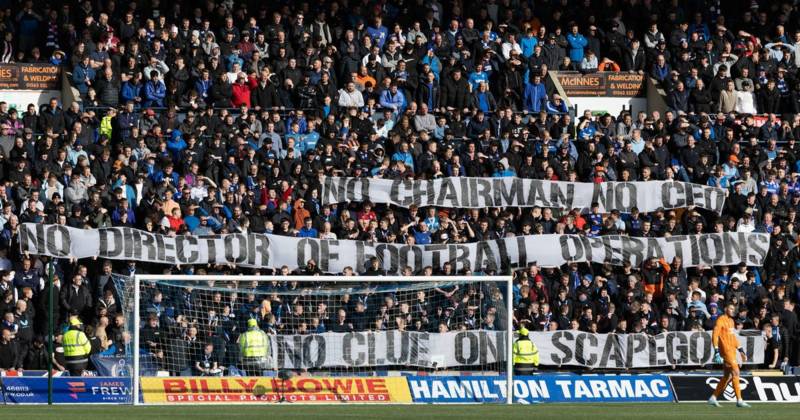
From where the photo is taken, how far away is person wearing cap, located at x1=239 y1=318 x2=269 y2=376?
27172mm

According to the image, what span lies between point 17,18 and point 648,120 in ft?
47.4

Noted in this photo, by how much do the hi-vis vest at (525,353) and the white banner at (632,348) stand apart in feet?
2.32

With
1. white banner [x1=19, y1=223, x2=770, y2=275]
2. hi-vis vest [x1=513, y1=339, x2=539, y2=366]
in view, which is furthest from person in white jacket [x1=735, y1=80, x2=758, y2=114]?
hi-vis vest [x1=513, y1=339, x2=539, y2=366]

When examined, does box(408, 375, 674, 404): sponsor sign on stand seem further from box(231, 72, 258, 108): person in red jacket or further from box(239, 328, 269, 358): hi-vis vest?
box(231, 72, 258, 108): person in red jacket

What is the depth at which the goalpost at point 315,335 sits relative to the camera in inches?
1062

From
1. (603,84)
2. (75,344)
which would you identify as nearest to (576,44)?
(603,84)

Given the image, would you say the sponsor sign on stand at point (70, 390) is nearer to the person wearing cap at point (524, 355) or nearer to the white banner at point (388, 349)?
the white banner at point (388, 349)

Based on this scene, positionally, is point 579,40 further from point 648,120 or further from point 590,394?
point 590,394

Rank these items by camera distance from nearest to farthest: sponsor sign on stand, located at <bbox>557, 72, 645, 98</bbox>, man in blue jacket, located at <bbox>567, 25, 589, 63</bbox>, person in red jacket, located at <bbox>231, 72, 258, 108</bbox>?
person in red jacket, located at <bbox>231, 72, 258, 108</bbox> → sponsor sign on stand, located at <bbox>557, 72, 645, 98</bbox> → man in blue jacket, located at <bbox>567, 25, 589, 63</bbox>

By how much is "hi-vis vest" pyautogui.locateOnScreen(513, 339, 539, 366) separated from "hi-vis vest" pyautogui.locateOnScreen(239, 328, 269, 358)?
475 centimetres

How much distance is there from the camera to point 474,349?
2853cm

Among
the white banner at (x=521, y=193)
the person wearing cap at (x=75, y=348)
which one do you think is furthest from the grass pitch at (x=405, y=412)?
the white banner at (x=521, y=193)

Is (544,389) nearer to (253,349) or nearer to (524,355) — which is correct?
(524,355)

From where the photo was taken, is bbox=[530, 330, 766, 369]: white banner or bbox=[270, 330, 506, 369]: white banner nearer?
bbox=[270, 330, 506, 369]: white banner
